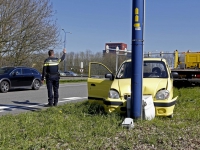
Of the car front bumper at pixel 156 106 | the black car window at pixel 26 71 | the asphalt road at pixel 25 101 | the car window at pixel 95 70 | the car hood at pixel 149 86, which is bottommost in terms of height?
the asphalt road at pixel 25 101

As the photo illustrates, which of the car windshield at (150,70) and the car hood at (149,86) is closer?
the car hood at (149,86)

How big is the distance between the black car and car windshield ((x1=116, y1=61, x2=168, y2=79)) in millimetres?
9046

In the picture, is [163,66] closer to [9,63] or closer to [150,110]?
[150,110]

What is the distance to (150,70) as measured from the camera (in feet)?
25.5

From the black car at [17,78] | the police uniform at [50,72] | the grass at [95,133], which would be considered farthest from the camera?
the black car at [17,78]

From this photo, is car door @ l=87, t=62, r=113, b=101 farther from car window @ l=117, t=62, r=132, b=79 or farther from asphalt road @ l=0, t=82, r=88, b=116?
asphalt road @ l=0, t=82, r=88, b=116

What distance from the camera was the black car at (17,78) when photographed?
15.0 meters

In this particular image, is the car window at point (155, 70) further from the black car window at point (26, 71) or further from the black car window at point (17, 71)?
the black car window at point (26, 71)

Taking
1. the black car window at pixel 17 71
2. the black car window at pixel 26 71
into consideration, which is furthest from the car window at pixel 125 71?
the black car window at pixel 26 71

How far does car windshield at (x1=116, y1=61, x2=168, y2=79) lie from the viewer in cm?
749

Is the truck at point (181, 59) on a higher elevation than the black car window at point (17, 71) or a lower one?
higher

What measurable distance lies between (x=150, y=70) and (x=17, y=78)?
33.3 ft

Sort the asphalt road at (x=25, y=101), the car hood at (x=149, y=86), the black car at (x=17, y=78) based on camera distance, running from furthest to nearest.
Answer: the black car at (x=17, y=78) < the asphalt road at (x=25, y=101) < the car hood at (x=149, y=86)

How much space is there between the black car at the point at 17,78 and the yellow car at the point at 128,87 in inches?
321
